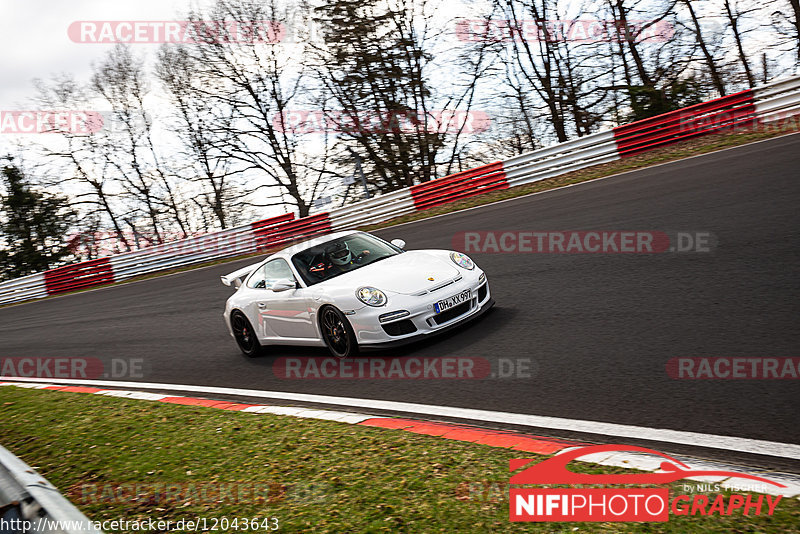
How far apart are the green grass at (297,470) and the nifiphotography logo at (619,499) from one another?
0.22 ft

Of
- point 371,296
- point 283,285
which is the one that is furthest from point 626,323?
point 283,285

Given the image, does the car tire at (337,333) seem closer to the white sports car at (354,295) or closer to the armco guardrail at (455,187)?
the white sports car at (354,295)

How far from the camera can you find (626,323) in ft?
19.7

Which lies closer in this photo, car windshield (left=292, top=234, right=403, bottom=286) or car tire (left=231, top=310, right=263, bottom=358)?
car windshield (left=292, top=234, right=403, bottom=286)

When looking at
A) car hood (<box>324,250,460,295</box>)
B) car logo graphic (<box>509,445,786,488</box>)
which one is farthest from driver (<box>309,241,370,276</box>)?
car logo graphic (<box>509,445,786,488</box>)

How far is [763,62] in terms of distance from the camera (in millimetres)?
28703

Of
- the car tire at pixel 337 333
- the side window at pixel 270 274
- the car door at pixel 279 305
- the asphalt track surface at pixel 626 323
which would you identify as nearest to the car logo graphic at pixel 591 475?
the asphalt track surface at pixel 626 323

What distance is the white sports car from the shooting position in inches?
266

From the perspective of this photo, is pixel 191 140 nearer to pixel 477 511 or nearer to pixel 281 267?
pixel 281 267

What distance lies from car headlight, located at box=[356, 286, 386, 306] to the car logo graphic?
3119 mm

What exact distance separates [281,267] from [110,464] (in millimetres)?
3418

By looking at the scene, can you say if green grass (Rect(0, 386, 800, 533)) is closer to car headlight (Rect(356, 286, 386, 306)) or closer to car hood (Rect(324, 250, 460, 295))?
car headlight (Rect(356, 286, 386, 306))

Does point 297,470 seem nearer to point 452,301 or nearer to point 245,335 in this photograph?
point 452,301

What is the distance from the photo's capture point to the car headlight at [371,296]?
6718 millimetres
